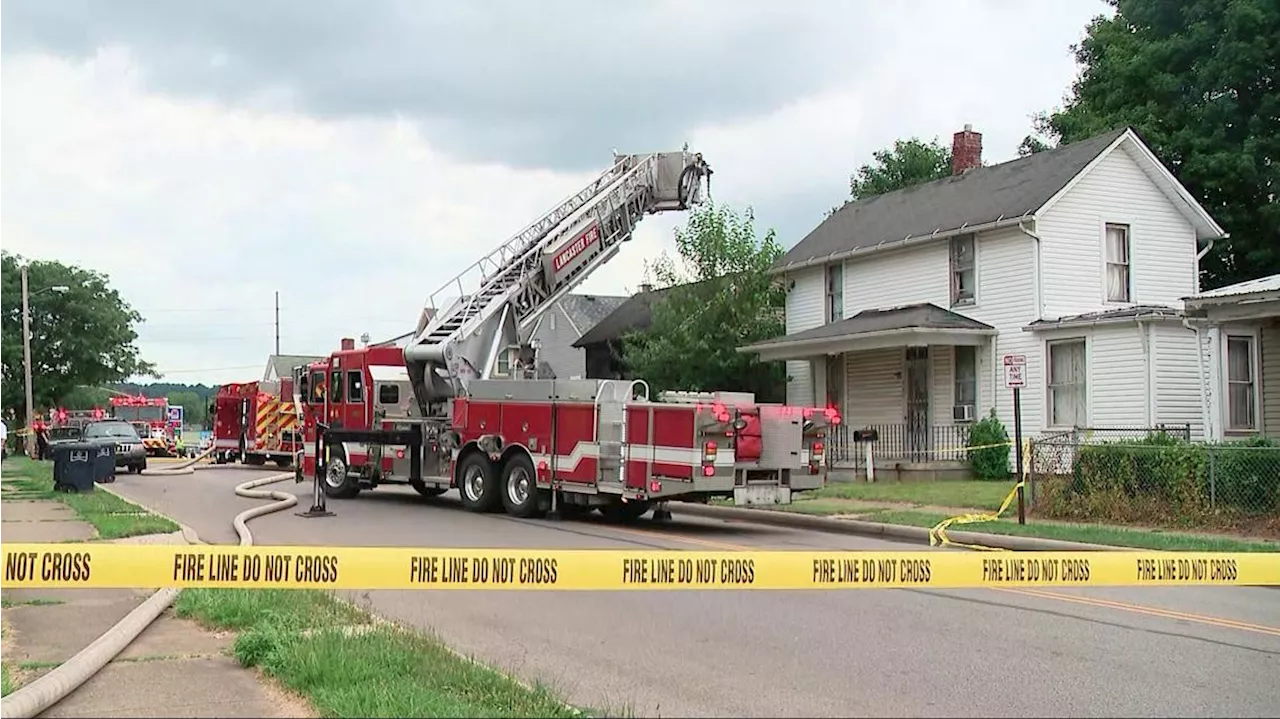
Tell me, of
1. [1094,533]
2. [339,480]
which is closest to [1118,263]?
[1094,533]

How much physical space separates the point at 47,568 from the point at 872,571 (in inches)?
171

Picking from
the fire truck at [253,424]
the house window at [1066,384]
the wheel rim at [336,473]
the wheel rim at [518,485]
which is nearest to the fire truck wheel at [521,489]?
the wheel rim at [518,485]

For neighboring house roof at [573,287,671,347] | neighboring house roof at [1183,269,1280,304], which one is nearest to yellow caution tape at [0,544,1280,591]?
neighboring house roof at [1183,269,1280,304]

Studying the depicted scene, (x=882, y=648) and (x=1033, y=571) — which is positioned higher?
(x=1033, y=571)

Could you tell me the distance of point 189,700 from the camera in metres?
6.02

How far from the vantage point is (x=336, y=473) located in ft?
69.2

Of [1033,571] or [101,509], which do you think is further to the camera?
[101,509]

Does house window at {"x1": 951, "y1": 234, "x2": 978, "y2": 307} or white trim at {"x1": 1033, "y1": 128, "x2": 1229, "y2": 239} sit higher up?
white trim at {"x1": 1033, "y1": 128, "x2": 1229, "y2": 239}

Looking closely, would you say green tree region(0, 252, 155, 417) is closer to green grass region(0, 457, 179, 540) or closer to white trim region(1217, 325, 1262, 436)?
green grass region(0, 457, 179, 540)

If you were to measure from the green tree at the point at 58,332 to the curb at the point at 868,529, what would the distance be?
50.7 metres

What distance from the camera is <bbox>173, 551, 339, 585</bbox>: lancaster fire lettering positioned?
5.82 meters

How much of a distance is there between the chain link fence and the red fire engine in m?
3.93

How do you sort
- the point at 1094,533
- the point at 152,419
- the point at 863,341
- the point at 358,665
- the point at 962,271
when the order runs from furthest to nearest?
the point at 152,419 < the point at 962,271 < the point at 863,341 < the point at 1094,533 < the point at 358,665

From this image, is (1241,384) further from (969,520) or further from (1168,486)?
(969,520)
